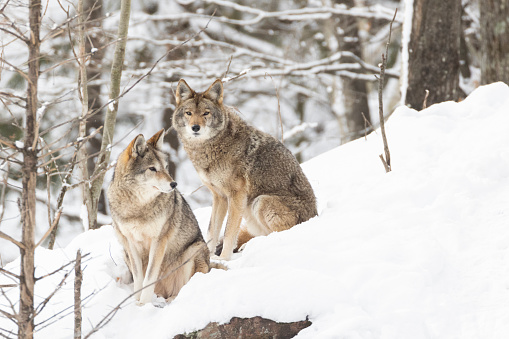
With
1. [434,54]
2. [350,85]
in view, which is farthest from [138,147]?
[350,85]

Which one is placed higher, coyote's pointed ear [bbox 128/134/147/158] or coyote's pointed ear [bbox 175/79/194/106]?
coyote's pointed ear [bbox 175/79/194/106]

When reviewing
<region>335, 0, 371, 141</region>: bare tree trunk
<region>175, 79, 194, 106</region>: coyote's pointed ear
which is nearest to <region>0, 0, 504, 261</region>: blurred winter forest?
<region>335, 0, 371, 141</region>: bare tree trunk

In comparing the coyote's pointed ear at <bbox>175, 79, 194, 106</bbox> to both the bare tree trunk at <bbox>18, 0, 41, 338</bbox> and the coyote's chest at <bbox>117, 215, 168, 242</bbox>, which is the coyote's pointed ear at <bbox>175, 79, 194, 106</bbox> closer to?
the coyote's chest at <bbox>117, 215, 168, 242</bbox>

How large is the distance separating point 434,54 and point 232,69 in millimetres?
5647

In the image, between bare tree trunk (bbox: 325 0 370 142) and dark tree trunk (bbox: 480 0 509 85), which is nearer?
dark tree trunk (bbox: 480 0 509 85)

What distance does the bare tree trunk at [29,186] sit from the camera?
377 cm

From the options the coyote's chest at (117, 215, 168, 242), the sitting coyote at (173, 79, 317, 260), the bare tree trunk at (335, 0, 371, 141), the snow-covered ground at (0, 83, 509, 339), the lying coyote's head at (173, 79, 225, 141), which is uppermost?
the bare tree trunk at (335, 0, 371, 141)

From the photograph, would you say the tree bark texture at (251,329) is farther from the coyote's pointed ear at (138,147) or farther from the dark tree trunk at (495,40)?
the dark tree trunk at (495,40)

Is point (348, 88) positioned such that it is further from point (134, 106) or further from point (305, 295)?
point (305, 295)

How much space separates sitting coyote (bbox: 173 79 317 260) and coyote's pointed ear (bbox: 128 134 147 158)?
1.13 metres

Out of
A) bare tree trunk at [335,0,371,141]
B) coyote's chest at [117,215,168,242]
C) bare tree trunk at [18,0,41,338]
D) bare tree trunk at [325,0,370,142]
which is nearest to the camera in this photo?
bare tree trunk at [18,0,41,338]

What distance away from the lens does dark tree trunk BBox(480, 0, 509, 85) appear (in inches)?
411

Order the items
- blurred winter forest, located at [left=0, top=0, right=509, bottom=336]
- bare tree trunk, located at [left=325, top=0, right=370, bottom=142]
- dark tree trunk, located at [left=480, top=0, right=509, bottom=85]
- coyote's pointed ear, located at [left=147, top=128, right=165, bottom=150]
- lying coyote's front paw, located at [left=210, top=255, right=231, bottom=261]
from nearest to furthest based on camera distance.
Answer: coyote's pointed ear, located at [left=147, top=128, right=165, bottom=150], lying coyote's front paw, located at [left=210, top=255, right=231, bottom=261], blurred winter forest, located at [left=0, top=0, right=509, bottom=336], dark tree trunk, located at [left=480, top=0, right=509, bottom=85], bare tree trunk, located at [left=325, top=0, right=370, bottom=142]

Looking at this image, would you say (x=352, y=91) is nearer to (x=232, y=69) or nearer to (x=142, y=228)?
(x=232, y=69)
